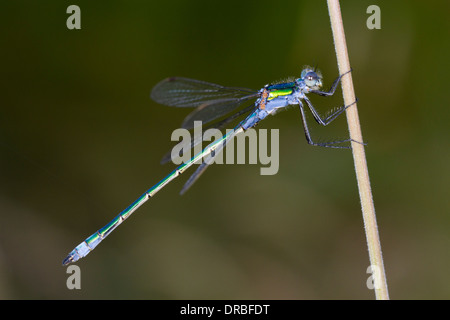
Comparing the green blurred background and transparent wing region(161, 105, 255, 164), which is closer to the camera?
transparent wing region(161, 105, 255, 164)

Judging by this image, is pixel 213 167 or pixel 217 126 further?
pixel 213 167

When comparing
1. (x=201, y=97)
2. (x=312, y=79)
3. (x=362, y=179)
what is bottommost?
(x=362, y=179)

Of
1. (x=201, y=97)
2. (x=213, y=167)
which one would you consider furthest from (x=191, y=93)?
(x=213, y=167)

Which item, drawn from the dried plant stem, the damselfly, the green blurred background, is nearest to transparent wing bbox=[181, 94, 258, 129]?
the damselfly

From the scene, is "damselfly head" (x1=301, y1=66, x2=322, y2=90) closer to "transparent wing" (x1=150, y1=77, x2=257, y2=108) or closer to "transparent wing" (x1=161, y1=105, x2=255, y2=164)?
"transparent wing" (x1=150, y1=77, x2=257, y2=108)

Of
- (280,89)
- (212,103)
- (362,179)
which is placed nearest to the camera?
(362,179)

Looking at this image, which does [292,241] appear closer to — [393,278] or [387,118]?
[393,278]

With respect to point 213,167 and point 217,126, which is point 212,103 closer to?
point 217,126
